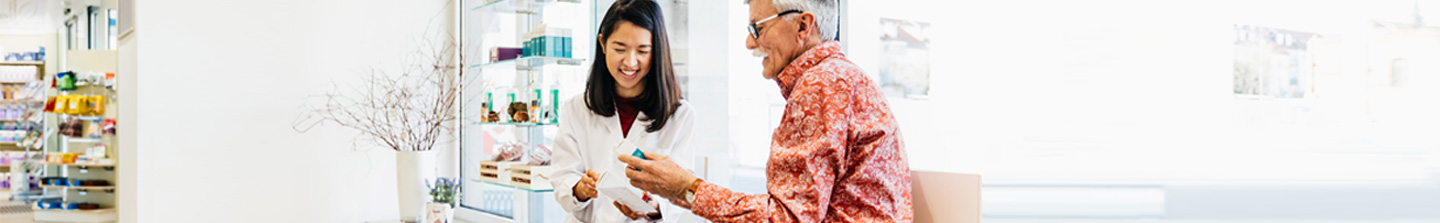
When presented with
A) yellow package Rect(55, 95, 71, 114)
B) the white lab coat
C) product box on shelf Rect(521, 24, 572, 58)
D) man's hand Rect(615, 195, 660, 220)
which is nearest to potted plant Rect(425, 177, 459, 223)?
product box on shelf Rect(521, 24, 572, 58)

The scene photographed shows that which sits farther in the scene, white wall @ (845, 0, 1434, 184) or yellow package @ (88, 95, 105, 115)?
yellow package @ (88, 95, 105, 115)

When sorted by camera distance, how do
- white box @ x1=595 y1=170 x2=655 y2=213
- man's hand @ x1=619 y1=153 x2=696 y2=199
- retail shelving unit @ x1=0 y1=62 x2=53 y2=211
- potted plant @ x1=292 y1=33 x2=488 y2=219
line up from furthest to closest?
1. retail shelving unit @ x1=0 y1=62 x2=53 y2=211
2. potted plant @ x1=292 y1=33 x2=488 y2=219
3. white box @ x1=595 y1=170 x2=655 y2=213
4. man's hand @ x1=619 y1=153 x2=696 y2=199

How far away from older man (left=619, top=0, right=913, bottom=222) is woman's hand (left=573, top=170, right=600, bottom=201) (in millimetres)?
659

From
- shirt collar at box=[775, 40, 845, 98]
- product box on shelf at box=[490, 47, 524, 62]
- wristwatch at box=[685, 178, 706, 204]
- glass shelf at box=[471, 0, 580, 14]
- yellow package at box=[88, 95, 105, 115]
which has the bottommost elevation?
wristwatch at box=[685, 178, 706, 204]

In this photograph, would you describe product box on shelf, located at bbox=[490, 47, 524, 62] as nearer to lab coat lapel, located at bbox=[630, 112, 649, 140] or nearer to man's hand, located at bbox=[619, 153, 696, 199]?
lab coat lapel, located at bbox=[630, 112, 649, 140]

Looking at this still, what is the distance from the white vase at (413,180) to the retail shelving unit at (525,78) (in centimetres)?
32

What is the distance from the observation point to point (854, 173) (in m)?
1.97

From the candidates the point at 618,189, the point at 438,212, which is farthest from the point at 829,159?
the point at 438,212

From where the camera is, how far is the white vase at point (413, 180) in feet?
15.9

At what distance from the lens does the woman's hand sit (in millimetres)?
2717

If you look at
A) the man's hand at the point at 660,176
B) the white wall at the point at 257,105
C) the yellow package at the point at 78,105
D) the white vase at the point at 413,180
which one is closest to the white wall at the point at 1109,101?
the man's hand at the point at 660,176

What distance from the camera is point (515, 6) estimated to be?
4219 mm

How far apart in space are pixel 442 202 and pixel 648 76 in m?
2.17

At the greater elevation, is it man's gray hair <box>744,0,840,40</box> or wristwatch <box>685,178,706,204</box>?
man's gray hair <box>744,0,840,40</box>
